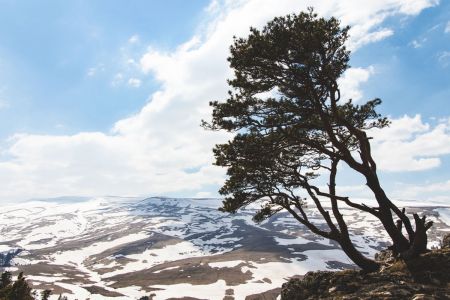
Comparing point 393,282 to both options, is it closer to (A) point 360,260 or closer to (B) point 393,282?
(B) point 393,282

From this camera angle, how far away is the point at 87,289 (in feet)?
596

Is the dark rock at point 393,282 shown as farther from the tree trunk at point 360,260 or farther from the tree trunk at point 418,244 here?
the tree trunk at point 360,260

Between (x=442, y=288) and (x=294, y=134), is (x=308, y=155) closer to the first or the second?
(x=294, y=134)

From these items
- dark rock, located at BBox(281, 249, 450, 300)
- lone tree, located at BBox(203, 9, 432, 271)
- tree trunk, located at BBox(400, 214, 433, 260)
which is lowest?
dark rock, located at BBox(281, 249, 450, 300)

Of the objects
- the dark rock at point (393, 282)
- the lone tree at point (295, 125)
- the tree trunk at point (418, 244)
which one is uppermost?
the lone tree at point (295, 125)

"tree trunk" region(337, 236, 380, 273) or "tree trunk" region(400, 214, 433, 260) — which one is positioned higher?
"tree trunk" region(400, 214, 433, 260)

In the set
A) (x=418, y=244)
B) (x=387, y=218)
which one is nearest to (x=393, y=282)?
(x=418, y=244)

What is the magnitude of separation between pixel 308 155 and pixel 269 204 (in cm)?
350

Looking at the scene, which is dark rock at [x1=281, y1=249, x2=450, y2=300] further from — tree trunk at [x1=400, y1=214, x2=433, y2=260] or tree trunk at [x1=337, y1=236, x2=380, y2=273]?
tree trunk at [x1=337, y1=236, x2=380, y2=273]

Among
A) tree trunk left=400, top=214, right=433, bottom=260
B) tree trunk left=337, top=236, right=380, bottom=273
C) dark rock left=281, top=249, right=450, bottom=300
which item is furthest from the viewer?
tree trunk left=337, top=236, right=380, bottom=273

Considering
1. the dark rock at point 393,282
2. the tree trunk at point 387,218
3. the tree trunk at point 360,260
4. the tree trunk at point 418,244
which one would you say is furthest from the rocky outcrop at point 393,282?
the tree trunk at point 387,218

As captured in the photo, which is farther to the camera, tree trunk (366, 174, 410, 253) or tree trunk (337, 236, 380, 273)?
tree trunk (337, 236, 380, 273)

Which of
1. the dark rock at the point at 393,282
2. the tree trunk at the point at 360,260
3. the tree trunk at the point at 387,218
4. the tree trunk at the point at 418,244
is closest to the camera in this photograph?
the dark rock at the point at 393,282

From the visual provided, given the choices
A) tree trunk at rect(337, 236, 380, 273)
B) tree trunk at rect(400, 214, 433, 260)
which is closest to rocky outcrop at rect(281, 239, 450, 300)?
tree trunk at rect(400, 214, 433, 260)
